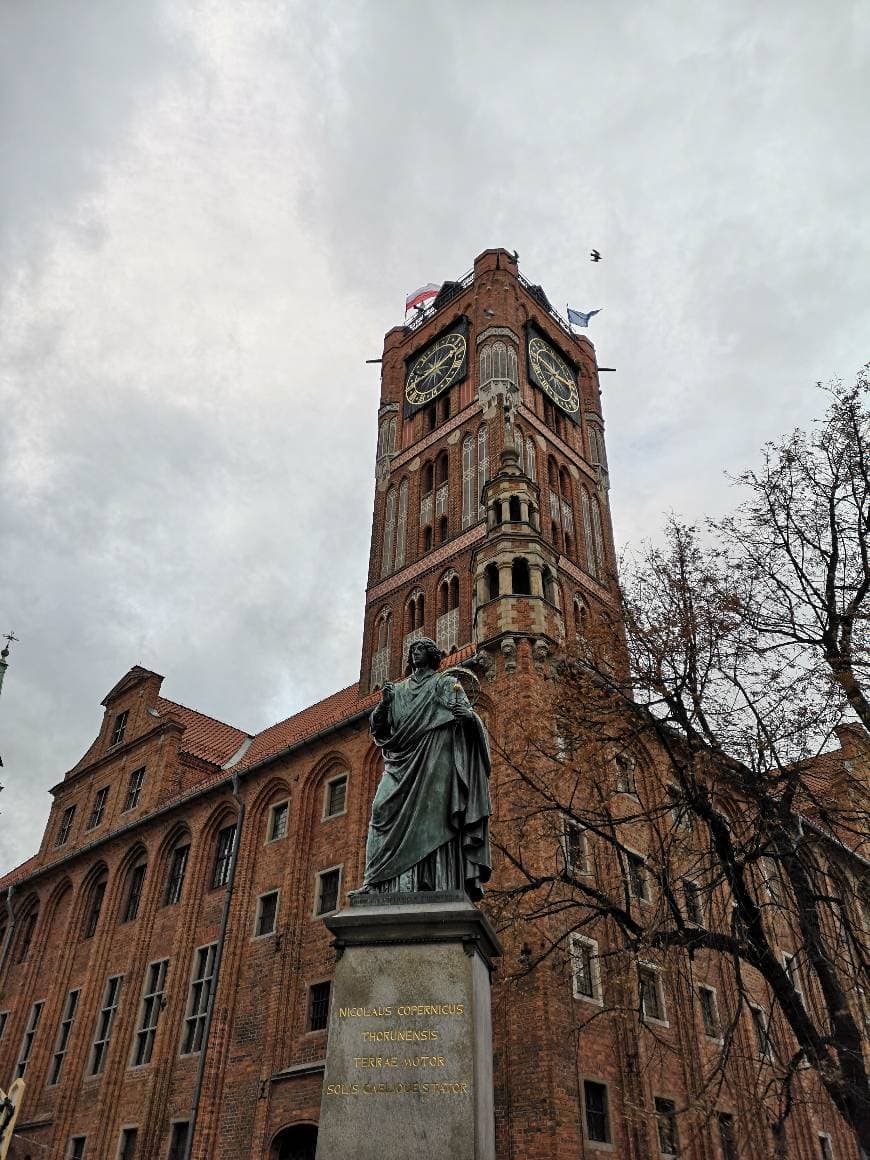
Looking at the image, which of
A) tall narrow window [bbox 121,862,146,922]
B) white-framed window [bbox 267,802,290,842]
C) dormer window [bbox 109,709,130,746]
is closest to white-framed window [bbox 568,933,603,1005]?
white-framed window [bbox 267,802,290,842]

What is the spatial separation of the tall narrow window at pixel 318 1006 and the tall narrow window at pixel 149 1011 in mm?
5749

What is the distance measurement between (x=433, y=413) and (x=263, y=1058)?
23580 mm

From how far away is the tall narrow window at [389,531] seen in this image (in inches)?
1299

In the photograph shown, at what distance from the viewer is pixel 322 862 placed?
23.8 metres

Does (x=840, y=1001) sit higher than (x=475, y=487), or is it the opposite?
(x=475, y=487)

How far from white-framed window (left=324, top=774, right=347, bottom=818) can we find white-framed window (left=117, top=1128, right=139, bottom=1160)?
8.92m

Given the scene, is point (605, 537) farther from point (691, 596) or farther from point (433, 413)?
point (691, 596)

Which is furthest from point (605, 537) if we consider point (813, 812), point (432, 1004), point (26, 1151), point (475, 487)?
point (432, 1004)

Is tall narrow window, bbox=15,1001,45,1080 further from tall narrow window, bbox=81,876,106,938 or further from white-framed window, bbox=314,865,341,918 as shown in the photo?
white-framed window, bbox=314,865,341,918

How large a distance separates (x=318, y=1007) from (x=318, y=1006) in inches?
0.9

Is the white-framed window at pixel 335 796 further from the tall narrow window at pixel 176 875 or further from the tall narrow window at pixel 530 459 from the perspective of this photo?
the tall narrow window at pixel 530 459

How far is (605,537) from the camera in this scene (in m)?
34.5

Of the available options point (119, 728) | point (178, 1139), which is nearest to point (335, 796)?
point (178, 1139)

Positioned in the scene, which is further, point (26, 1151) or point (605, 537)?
point (605, 537)
